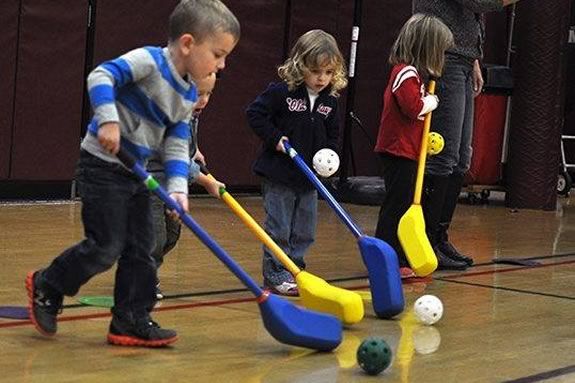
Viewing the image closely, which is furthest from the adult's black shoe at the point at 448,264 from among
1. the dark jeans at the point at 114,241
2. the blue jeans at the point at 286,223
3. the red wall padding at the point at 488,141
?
the red wall padding at the point at 488,141

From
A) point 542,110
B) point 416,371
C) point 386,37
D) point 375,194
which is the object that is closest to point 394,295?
point 416,371

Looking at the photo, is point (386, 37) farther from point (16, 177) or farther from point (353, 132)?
point (16, 177)

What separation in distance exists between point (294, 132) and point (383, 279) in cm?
85

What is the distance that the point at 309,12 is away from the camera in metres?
9.78

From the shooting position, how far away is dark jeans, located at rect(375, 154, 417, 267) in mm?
5590

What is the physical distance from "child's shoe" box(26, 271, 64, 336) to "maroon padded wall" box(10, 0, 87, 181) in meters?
4.39

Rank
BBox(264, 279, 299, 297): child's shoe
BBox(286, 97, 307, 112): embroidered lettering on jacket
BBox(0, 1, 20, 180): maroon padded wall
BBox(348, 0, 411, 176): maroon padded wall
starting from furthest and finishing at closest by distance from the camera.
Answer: BBox(348, 0, 411, 176): maroon padded wall
BBox(0, 1, 20, 180): maroon padded wall
BBox(286, 97, 307, 112): embroidered lettering on jacket
BBox(264, 279, 299, 297): child's shoe

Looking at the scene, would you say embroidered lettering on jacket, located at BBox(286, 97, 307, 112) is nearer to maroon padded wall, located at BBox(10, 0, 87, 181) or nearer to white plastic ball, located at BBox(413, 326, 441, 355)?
white plastic ball, located at BBox(413, 326, 441, 355)

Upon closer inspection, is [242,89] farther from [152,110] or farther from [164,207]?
[152,110]

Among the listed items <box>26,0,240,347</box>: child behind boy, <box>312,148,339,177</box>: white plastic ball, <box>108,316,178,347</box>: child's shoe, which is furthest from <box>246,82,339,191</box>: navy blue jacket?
<box>108,316,178,347</box>: child's shoe

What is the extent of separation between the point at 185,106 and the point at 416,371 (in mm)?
1016

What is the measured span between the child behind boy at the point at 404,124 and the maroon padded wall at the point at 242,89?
11.8ft

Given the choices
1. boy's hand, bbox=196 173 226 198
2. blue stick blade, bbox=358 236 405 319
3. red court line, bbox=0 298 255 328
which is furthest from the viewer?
blue stick blade, bbox=358 236 405 319

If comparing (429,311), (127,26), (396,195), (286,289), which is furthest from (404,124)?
(127,26)
